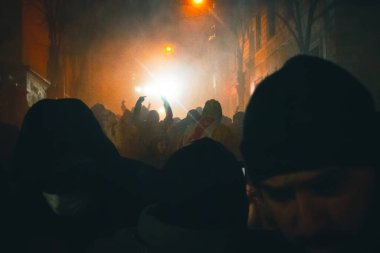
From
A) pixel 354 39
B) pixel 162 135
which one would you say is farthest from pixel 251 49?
pixel 162 135

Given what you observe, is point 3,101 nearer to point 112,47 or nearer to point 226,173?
point 226,173

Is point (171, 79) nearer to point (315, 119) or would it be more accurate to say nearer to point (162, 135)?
point (162, 135)

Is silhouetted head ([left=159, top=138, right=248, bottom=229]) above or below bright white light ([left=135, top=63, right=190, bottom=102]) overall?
below

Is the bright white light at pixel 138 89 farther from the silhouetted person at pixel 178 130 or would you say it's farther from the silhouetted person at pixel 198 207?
the silhouetted person at pixel 198 207

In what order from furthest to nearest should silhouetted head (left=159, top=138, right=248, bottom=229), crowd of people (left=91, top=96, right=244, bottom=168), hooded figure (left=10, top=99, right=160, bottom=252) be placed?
crowd of people (left=91, top=96, right=244, bottom=168) → hooded figure (left=10, top=99, right=160, bottom=252) → silhouetted head (left=159, top=138, right=248, bottom=229)

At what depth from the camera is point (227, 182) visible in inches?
76.7

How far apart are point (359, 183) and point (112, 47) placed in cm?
3926

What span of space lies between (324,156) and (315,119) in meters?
0.11

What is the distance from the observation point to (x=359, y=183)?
4.10 ft

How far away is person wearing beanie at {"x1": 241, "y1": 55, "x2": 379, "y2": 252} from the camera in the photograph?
1.23 metres

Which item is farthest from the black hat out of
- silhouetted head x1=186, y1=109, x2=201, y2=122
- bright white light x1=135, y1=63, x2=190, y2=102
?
bright white light x1=135, y1=63, x2=190, y2=102

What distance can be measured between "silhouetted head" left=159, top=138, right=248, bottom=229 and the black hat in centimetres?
56

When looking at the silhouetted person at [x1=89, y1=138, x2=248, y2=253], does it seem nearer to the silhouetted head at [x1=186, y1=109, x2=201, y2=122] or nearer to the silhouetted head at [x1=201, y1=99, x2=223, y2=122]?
the silhouetted head at [x1=201, y1=99, x2=223, y2=122]

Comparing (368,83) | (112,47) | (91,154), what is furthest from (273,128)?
(112,47)
